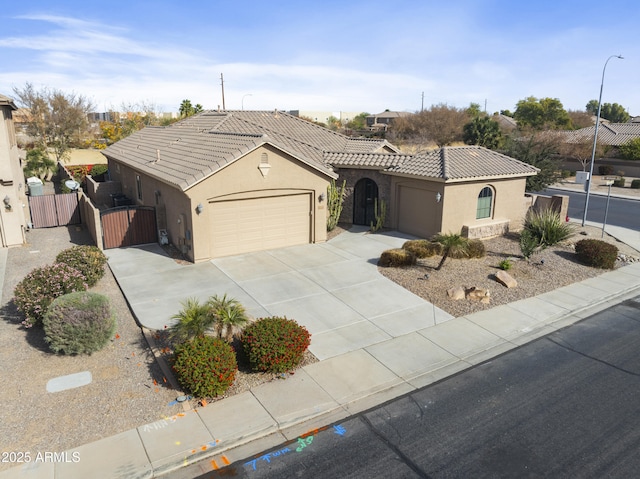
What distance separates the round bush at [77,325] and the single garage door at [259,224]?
6852mm

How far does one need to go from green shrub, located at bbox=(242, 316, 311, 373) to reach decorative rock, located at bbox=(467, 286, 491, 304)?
6013 mm

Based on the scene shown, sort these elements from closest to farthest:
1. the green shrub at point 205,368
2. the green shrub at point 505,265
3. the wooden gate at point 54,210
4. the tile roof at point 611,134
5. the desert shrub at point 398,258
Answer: the green shrub at point 205,368 → the green shrub at point 505,265 → the desert shrub at point 398,258 → the wooden gate at point 54,210 → the tile roof at point 611,134

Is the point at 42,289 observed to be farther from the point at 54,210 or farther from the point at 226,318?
the point at 54,210

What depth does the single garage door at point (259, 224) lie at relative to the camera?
55.9ft

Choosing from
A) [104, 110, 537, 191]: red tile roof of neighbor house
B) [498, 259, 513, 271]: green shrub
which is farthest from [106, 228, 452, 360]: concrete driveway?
[498, 259, 513, 271]: green shrub

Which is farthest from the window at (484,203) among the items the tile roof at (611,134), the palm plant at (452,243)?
the tile roof at (611,134)

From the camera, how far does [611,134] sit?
177 feet

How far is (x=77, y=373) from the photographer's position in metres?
9.51

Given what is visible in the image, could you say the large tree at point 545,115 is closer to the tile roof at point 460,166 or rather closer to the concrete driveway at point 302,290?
the tile roof at point 460,166

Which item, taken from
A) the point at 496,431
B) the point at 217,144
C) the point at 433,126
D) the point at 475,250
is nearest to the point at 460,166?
the point at 475,250

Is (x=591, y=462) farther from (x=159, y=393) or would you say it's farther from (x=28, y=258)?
(x=28, y=258)

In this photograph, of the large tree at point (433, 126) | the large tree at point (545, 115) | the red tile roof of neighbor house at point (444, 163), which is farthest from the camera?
the large tree at point (545, 115)

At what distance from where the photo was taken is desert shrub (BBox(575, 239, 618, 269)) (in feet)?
55.7

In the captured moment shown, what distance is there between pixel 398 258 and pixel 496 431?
28.1ft
